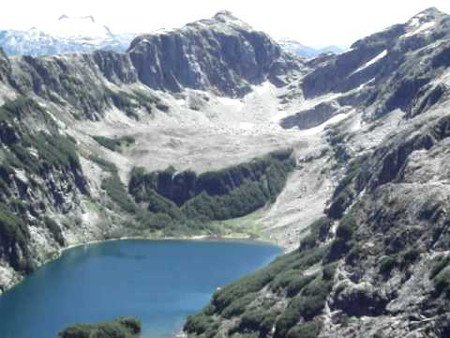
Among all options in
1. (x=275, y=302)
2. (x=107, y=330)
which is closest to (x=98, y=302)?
(x=107, y=330)

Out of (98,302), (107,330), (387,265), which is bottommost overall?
(387,265)

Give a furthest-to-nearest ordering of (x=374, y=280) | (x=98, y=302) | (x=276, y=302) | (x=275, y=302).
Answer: (x=98, y=302), (x=275, y=302), (x=276, y=302), (x=374, y=280)

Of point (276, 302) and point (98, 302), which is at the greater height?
point (98, 302)

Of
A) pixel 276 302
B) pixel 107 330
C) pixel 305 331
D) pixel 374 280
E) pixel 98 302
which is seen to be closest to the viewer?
pixel 374 280

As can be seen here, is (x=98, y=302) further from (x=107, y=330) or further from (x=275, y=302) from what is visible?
(x=275, y=302)

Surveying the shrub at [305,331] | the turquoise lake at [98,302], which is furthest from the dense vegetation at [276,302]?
the turquoise lake at [98,302]

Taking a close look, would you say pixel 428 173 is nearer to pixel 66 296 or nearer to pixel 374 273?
pixel 374 273

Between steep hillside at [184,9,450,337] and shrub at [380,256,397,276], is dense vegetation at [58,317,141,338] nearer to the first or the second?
steep hillside at [184,9,450,337]

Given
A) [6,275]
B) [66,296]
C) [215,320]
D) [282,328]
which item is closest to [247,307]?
[215,320]
